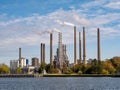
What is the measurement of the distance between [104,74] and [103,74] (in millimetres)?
606

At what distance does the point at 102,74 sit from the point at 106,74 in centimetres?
225

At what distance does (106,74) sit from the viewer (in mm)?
199750

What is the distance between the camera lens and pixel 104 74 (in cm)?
19950

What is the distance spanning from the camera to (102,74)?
19912 centimetres

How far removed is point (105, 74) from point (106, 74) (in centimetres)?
68

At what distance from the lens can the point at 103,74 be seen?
199250mm

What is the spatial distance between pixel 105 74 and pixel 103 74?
3.50 feet

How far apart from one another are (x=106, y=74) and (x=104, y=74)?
1.10 metres

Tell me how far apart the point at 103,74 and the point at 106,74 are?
67.0 inches

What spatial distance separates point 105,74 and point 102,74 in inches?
63.6

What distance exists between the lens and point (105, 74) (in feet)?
654
